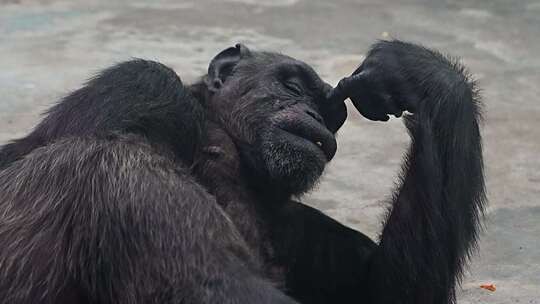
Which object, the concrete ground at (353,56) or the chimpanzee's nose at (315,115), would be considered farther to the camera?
the concrete ground at (353,56)

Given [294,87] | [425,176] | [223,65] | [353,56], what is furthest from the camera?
[353,56]

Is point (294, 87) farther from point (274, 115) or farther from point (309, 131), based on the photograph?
point (309, 131)

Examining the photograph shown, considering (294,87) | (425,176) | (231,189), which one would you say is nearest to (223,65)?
(294,87)

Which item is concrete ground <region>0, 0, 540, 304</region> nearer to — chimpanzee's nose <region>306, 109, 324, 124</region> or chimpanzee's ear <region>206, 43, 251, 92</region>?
chimpanzee's nose <region>306, 109, 324, 124</region>

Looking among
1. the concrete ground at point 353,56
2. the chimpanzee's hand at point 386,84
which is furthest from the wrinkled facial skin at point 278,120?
the concrete ground at point 353,56

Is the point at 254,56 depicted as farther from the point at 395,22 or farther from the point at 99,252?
the point at 395,22

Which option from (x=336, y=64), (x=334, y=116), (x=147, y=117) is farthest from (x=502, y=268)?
(x=336, y=64)

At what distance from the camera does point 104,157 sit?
13.6 feet

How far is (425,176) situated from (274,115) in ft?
2.58

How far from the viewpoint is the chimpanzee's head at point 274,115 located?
500cm

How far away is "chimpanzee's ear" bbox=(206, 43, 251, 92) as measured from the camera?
545 cm

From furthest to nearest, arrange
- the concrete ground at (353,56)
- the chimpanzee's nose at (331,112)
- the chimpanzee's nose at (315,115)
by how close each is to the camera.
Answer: the concrete ground at (353,56)
the chimpanzee's nose at (331,112)
the chimpanzee's nose at (315,115)

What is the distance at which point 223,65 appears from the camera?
5574 mm

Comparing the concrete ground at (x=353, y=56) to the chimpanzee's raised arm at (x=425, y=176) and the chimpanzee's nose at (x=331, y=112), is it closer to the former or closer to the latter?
the chimpanzee's raised arm at (x=425, y=176)
